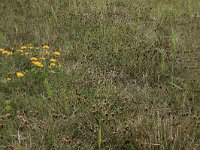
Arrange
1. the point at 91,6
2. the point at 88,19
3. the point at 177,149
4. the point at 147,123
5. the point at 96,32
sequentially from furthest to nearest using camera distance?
the point at 91,6 < the point at 88,19 < the point at 96,32 < the point at 147,123 < the point at 177,149

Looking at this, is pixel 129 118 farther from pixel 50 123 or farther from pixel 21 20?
pixel 21 20

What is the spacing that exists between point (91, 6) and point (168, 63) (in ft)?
7.54

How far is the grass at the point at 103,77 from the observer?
3.05 meters

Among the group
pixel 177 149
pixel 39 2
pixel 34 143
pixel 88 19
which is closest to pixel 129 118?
pixel 177 149

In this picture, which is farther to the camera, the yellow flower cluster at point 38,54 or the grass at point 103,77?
the yellow flower cluster at point 38,54

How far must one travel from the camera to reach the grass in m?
3.05

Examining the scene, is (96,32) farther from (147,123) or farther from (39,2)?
(147,123)

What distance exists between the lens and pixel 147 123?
304 centimetres

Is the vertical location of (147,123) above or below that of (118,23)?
below

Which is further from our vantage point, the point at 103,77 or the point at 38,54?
the point at 38,54

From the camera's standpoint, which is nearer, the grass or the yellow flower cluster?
the grass

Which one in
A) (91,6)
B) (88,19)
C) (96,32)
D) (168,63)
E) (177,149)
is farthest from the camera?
(91,6)

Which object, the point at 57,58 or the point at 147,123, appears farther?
the point at 57,58

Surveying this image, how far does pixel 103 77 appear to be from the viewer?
13.2 feet
